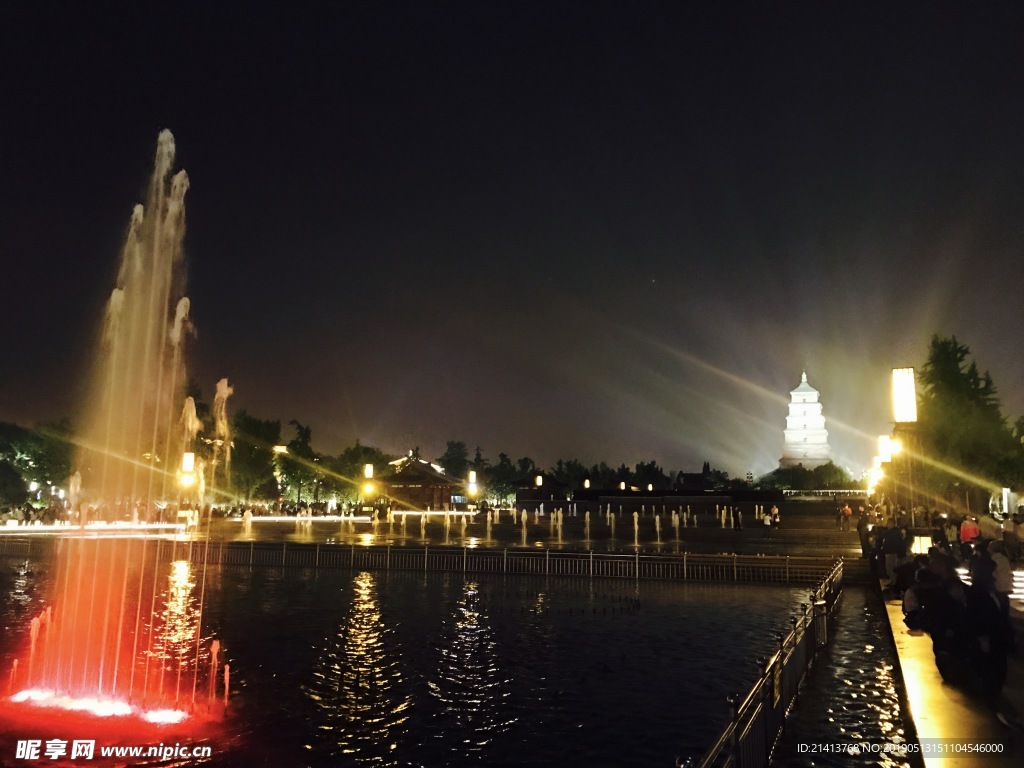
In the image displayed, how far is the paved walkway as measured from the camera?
24.0 feet

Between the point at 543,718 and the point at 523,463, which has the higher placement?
the point at 523,463

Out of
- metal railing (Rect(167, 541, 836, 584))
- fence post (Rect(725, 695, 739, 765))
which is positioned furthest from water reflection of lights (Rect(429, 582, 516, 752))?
metal railing (Rect(167, 541, 836, 584))

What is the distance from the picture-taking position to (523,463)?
134500 millimetres

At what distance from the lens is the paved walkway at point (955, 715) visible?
732 cm

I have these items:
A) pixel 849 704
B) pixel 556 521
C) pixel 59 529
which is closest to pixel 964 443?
pixel 556 521

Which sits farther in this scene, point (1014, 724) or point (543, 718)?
point (543, 718)

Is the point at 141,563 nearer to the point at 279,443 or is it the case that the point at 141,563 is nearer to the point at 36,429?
the point at 36,429

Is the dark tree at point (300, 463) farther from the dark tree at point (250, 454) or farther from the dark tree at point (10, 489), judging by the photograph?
the dark tree at point (10, 489)

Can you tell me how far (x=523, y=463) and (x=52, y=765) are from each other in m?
126

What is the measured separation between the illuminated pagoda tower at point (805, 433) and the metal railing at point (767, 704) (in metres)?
134

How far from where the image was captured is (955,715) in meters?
8.60

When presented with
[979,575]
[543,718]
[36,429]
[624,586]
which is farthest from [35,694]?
[36,429]

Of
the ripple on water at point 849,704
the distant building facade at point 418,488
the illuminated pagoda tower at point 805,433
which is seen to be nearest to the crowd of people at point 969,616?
the ripple on water at point 849,704

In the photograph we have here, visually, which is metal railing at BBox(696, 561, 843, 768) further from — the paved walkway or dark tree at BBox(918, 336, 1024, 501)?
dark tree at BBox(918, 336, 1024, 501)
